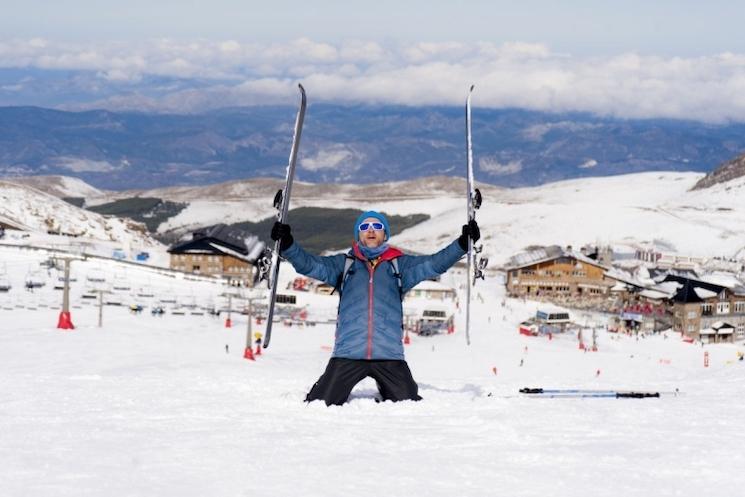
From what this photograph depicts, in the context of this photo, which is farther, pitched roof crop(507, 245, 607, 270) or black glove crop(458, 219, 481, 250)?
pitched roof crop(507, 245, 607, 270)

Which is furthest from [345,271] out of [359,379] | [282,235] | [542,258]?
[542,258]

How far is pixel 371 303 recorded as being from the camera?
11891mm

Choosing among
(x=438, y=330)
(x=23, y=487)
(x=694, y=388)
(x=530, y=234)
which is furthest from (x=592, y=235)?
(x=23, y=487)

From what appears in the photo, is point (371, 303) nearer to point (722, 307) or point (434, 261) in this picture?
point (434, 261)

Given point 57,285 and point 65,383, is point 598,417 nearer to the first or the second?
point 65,383

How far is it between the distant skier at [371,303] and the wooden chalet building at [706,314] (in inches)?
2614

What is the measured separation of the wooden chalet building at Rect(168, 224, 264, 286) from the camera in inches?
3723

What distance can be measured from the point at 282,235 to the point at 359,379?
1998 mm

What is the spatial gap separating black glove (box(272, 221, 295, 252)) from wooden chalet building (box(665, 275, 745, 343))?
222ft

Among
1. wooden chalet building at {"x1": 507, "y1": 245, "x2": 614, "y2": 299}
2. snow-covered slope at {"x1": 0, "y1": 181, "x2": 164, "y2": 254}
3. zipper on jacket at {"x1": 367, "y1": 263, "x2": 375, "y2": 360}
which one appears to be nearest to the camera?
zipper on jacket at {"x1": 367, "y1": 263, "x2": 375, "y2": 360}

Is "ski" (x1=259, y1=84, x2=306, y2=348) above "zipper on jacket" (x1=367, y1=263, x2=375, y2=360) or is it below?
above

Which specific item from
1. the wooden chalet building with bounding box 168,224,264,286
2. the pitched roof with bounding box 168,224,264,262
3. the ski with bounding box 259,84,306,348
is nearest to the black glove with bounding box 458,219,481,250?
the ski with bounding box 259,84,306,348

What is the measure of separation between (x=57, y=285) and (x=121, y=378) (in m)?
51.1

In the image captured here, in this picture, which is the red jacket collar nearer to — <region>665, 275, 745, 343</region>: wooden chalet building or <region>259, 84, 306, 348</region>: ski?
<region>259, 84, 306, 348</region>: ski
